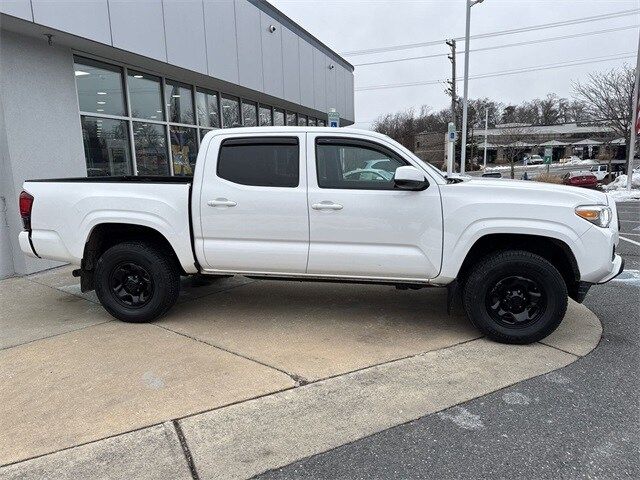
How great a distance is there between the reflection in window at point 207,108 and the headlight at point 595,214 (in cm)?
962

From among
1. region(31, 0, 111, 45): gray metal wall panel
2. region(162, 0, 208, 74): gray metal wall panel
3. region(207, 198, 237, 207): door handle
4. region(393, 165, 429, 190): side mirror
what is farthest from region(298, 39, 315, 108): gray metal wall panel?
region(393, 165, 429, 190): side mirror

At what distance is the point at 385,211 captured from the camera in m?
4.31

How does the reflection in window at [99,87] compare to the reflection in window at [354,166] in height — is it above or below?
above

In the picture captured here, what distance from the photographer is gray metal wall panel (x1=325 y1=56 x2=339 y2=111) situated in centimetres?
1833

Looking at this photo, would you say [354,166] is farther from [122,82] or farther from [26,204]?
[122,82]

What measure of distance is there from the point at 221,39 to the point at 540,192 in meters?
8.73

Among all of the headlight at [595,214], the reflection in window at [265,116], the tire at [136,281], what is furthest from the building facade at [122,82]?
the headlight at [595,214]

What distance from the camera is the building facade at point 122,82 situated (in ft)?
22.0

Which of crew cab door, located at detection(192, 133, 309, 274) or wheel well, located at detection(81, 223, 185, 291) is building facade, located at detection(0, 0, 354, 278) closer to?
wheel well, located at detection(81, 223, 185, 291)

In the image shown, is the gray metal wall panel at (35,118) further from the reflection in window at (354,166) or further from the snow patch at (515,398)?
the snow patch at (515,398)

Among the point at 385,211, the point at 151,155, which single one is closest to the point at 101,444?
the point at 385,211

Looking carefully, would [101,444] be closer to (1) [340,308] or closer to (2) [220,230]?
(2) [220,230]

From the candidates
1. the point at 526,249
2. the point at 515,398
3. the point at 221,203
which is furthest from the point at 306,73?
the point at 515,398

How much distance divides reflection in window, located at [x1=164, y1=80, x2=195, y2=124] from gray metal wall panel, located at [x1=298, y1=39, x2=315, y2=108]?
5102 mm
